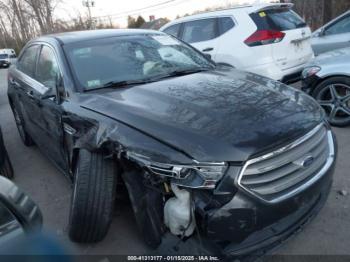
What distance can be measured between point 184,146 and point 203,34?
4.96 m

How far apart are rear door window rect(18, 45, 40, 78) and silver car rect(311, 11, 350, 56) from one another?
214 inches

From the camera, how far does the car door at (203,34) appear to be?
6.38 metres

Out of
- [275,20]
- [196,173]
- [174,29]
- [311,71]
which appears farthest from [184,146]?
[174,29]

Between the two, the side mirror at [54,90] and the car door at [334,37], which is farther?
the car door at [334,37]

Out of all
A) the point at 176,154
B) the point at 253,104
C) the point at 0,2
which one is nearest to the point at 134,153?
the point at 176,154

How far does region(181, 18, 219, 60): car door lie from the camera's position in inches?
251

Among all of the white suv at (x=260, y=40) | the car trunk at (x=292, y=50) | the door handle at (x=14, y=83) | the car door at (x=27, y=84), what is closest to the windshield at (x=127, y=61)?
the car door at (x=27, y=84)

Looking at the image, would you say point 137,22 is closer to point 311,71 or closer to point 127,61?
point 311,71

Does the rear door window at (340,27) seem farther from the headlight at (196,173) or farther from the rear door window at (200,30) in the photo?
the headlight at (196,173)

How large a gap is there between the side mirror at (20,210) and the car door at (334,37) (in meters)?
6.48

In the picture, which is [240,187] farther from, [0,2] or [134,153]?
[0,2]

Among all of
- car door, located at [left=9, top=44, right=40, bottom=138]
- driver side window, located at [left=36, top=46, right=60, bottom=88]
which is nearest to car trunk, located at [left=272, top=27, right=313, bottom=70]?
driver side window, located at [left=36, top=46, right=60, bottom=88]

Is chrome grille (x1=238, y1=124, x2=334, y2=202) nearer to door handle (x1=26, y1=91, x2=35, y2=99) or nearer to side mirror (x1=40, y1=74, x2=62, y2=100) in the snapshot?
side mirror (x1=40, y1=74, x2=62, y2=100)

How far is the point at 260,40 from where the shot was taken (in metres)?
5.68
